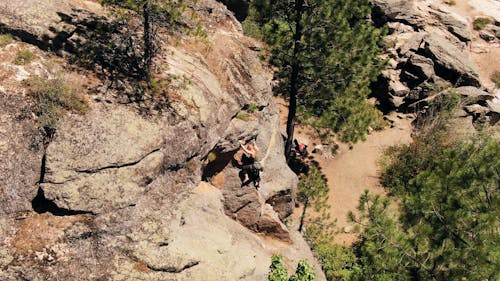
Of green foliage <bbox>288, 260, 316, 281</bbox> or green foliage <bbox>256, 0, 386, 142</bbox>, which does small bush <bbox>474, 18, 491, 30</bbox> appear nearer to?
green foliage <bbox>256, 0, 386, 142</bbox>

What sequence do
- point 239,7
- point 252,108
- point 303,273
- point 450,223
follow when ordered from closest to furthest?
1. point 450,223
2. point 303,273
3. point 252,108
4. point 239,7

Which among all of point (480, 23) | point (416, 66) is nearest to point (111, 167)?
→ point (416, 66)

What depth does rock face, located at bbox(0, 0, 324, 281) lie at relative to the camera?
337 inches

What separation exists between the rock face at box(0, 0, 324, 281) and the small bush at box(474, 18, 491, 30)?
2970cm

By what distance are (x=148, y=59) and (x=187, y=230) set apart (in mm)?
5169

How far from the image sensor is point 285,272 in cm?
1180

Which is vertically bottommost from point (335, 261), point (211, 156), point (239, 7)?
point (335, 261)

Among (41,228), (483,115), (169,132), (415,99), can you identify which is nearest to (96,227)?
(41,228)

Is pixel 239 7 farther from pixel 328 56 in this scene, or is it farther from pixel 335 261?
pixel 335 261

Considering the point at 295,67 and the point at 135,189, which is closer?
the point at 135,189

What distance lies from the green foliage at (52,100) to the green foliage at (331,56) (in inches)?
337

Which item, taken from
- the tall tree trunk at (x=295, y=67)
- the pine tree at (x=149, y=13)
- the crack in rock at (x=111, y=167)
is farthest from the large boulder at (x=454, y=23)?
the crack in rock at (x=111, y=167)

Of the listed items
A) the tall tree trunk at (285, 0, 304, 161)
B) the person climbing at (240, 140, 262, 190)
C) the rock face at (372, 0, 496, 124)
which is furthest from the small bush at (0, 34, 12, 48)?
the rock face at (372, 0, 496, 124)

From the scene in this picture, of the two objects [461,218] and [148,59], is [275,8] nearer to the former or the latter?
[148,59]
